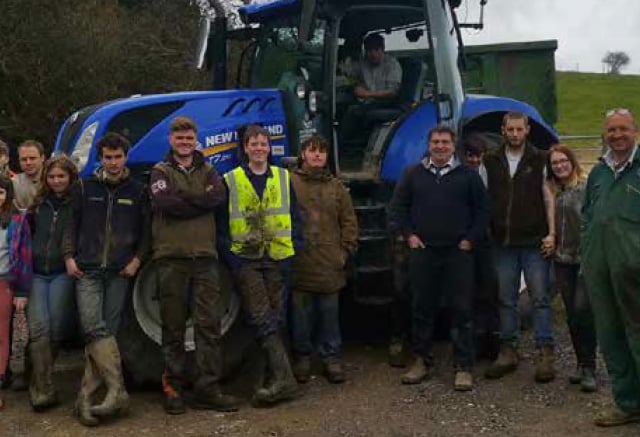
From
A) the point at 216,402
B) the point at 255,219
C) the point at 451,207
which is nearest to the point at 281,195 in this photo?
the point at 255,219

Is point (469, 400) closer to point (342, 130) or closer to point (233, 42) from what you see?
point (342, 130)

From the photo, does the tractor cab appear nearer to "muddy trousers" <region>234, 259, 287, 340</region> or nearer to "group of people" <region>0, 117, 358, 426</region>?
"group of people" <region>0, 117, 358, 426</region>

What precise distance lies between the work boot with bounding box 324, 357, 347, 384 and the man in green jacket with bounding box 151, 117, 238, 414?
787 millimetres

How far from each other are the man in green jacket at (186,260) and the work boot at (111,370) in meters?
0.28

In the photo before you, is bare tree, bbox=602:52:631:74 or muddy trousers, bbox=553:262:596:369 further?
bare tree, bbox=602:52:631:74

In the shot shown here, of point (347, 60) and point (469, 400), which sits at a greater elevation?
point (347, 60)

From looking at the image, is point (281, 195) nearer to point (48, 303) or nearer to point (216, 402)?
point (216, 402)

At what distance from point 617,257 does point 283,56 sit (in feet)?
10.9

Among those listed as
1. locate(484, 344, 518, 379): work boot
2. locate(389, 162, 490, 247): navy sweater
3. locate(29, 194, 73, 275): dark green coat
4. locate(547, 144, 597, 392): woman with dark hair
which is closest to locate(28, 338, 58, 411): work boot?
locate(29, 194, 73, 275): dark green coat

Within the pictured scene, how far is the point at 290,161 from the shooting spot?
20.4 ft

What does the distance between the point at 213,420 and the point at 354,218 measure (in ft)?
5.44

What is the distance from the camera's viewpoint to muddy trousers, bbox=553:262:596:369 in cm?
540

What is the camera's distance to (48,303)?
5.26m

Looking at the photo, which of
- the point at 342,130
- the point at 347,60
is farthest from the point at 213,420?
the point at 347,60
